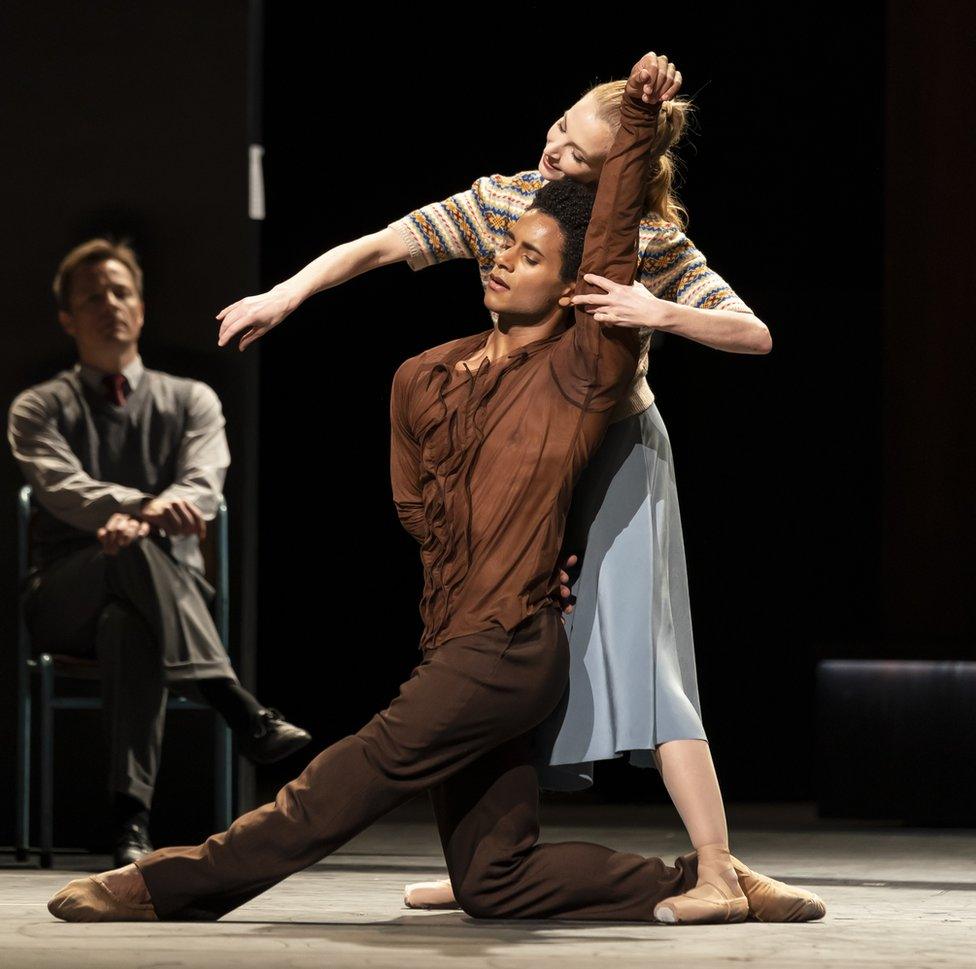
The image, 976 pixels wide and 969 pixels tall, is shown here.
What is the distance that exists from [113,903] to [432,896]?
546 millimetres

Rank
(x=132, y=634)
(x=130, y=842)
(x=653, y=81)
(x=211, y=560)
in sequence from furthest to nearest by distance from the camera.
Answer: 1. (x=211, y=560)
2. (x=132, y=634)
3. (x=130, y=842)
4. (x=653, y=81)

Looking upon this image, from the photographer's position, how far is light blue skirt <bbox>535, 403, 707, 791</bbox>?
3.00 meters

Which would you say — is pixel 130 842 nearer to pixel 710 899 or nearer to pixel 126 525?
pixel 126 525

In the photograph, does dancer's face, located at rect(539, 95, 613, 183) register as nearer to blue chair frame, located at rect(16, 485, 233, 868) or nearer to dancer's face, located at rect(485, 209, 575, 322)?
dancer's face, located at rect(485, 209, 575, 322)

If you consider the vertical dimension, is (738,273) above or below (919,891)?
above

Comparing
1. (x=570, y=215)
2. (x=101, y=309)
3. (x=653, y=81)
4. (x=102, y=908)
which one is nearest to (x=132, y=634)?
(x=101, y=309)

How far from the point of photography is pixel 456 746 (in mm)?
2834

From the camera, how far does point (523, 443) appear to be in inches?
A: 115

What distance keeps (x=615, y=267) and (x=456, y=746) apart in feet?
2.41

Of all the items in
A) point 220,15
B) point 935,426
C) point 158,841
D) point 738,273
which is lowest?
point 158,841

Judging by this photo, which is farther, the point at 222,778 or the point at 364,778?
the point at 222,778

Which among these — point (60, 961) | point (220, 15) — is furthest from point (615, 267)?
point (220, 15)

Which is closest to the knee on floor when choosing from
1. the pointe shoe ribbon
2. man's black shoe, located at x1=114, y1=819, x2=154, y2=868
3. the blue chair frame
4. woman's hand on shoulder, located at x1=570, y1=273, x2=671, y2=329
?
the pointe shoe ribbon

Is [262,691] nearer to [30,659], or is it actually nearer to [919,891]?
[30,659]
